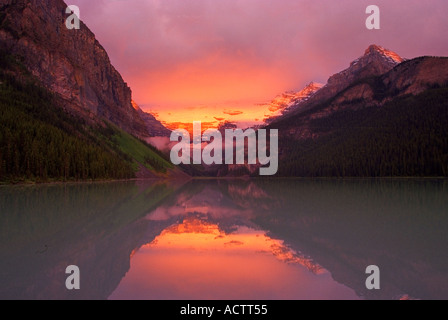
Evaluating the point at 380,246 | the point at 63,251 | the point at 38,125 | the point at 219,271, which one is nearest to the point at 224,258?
the point at 219,271

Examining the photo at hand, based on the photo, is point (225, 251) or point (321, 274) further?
point (225, 251)

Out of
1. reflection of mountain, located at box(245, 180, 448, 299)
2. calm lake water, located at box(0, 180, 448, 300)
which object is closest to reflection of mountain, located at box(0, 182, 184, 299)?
calm lake water, located at box(0, 180, 448, 300)

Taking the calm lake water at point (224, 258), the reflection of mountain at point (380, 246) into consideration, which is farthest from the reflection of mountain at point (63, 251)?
the reflection of mountain at point (380, 246)

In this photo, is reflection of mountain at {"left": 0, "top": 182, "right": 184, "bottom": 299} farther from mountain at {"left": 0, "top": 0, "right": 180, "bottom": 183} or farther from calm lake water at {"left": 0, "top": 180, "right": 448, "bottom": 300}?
mountain at {"left": 0, "top": 0, "right": 180, "bottom": 183}

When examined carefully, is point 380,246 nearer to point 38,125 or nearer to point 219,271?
point 219,271

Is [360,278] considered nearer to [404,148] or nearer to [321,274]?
[321,274]

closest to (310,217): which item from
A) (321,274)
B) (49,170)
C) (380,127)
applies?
(321,274)

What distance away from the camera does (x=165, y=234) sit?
16328mm

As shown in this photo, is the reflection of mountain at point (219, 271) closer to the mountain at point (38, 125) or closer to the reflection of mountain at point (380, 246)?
the reflection of mountain at point (380, 246)

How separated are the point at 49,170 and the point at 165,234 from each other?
84.7m

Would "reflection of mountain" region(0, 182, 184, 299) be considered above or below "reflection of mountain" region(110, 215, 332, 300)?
above

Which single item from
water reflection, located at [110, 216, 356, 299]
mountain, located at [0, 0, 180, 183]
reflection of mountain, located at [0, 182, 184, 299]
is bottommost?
water reflection, located at [110, 216, 356, 299]

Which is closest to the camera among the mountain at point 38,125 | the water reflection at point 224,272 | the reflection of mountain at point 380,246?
the water reflection at point 224,272

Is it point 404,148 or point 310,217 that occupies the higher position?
point 404,148
